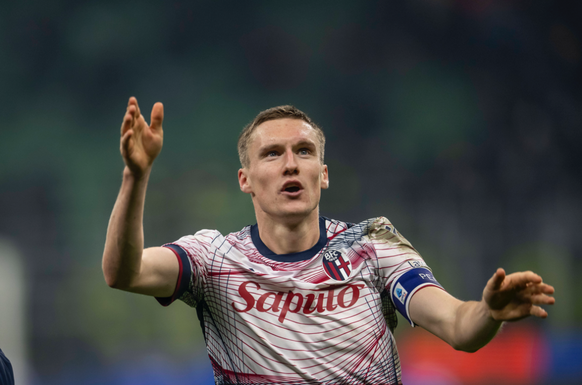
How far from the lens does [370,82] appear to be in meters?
7.14

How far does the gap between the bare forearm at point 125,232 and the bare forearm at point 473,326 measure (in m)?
1.32

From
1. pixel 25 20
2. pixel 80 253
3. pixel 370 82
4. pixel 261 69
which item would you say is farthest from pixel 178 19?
pixel 80 253

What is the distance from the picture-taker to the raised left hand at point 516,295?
1.42 m

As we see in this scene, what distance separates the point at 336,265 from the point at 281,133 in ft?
2.59

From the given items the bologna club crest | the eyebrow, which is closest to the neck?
the bologna club crest

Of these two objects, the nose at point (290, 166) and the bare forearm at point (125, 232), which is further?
the nose at point (290, 166)

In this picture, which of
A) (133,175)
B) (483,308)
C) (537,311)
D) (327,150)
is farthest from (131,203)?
(327,150)

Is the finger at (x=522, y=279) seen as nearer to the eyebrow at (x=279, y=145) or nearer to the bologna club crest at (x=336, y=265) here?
the bologna club crest at (x=336, y=265)

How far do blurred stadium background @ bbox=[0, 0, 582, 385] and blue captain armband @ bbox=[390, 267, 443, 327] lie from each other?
4311mm

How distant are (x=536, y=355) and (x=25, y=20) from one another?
8.92m

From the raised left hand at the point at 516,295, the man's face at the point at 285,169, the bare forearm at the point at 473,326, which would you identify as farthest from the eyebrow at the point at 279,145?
the raised left hand at the point at 516,295

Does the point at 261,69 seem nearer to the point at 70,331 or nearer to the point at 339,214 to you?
the point at 339,214

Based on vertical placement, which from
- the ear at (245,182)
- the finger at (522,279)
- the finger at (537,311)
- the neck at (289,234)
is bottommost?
the finger at (537,311)

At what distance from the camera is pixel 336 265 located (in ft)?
7.60
